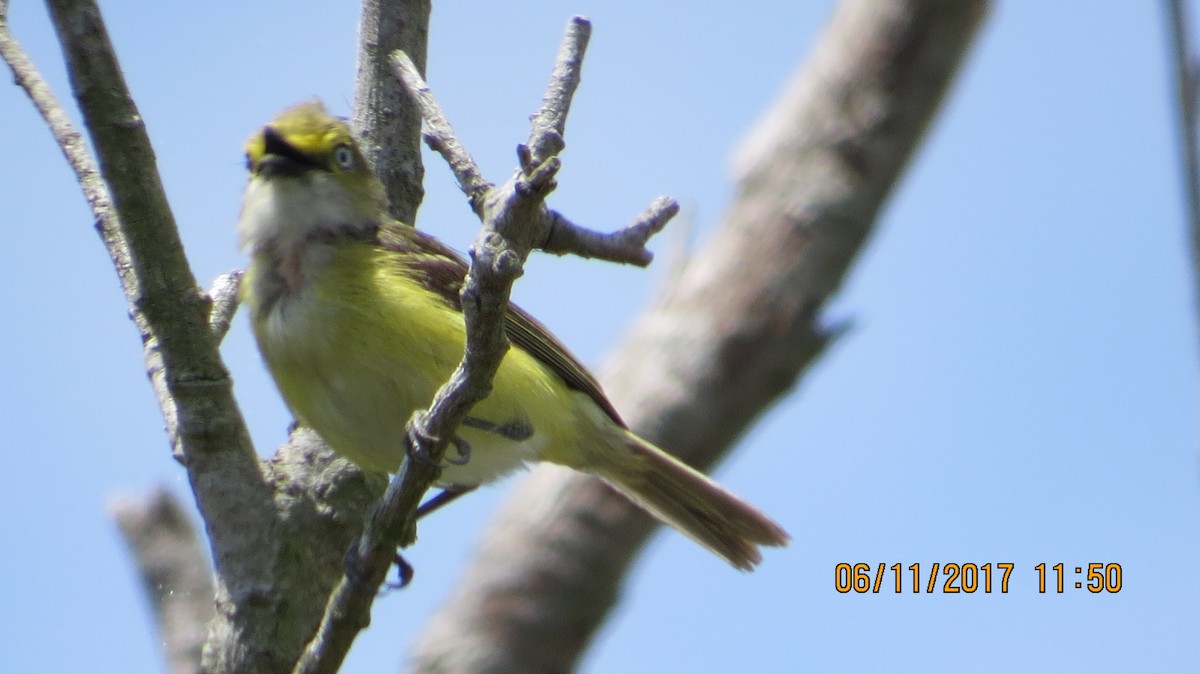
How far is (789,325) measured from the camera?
16.5 feet

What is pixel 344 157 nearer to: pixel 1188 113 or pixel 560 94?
pixel 560 94

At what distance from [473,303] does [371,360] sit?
1.34 m

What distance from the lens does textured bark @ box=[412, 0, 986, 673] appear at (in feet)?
15.2

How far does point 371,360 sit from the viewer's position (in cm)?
427

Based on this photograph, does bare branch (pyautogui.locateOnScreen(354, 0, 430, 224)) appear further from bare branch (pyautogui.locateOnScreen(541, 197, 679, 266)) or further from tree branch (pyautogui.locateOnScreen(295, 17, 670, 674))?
bare branch (pyautogui.locateOnScreen(541, 197, 679, 266))

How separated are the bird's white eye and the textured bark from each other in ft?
4.39

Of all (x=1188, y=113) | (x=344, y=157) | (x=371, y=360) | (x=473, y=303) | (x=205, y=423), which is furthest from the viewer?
(x=344, y=157)

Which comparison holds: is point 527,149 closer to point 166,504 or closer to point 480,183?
point 480,183

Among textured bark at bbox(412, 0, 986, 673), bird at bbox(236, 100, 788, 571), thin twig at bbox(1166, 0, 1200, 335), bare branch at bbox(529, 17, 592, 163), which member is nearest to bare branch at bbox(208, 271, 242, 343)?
bird at bbox(236, 100, 788, 571)

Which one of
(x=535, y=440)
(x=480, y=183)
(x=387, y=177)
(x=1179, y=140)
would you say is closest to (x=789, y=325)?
(x=535, y=440)

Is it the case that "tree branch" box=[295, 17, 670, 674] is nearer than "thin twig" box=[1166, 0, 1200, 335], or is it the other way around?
"thin twig" box=[1166, 0, 1200, 335]

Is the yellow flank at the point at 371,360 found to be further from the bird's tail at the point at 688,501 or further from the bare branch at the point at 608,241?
the bare branch at the point at 608,241

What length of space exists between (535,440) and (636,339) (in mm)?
933

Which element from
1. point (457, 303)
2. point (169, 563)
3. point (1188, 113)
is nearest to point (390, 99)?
point (457, 303)
